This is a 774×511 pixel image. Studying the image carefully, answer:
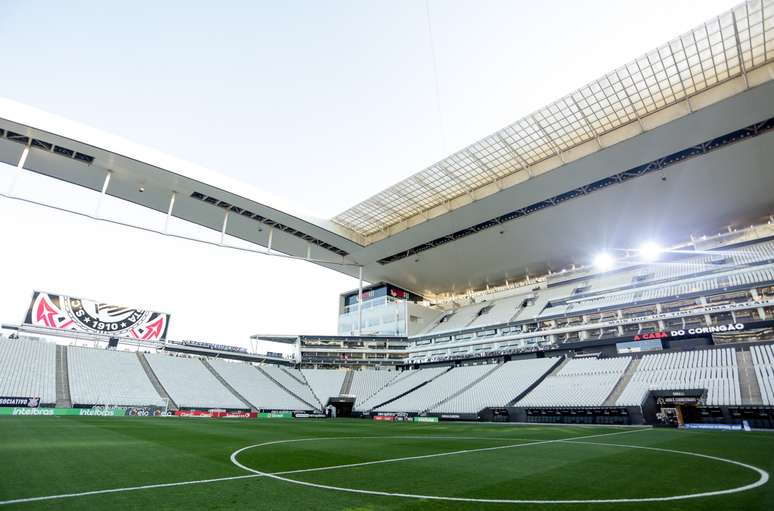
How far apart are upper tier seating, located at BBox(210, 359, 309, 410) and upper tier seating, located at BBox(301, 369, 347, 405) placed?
351cm

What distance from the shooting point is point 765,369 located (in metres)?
23.5

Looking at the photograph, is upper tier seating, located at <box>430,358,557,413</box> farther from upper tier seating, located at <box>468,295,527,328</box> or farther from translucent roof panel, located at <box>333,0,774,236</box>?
translucent roof panel, located at <box>333,0,774,236</box>

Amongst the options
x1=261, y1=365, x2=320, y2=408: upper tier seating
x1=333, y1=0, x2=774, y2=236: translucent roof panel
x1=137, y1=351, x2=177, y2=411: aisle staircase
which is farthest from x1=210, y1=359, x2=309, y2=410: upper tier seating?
x1=333, y1=0, x2=774, y2=236: translucent roof panel

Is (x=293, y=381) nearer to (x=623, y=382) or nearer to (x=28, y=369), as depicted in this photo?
(x=28, y=369)

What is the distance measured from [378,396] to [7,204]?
40143mm

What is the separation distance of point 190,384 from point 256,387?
7.55 m

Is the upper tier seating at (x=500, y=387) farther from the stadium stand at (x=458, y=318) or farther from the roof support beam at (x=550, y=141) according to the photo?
the roof support beam at (x=550, y=141)

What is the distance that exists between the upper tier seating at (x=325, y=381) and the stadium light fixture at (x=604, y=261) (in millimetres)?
36866

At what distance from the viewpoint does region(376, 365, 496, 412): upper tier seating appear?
39531 mm

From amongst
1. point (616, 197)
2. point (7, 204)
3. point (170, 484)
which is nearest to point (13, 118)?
point (7, 204)

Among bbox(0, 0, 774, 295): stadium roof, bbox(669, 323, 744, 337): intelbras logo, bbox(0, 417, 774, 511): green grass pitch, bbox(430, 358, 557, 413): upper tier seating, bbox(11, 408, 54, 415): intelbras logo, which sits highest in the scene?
bbox(0, 0, 774, 295): stadium roof

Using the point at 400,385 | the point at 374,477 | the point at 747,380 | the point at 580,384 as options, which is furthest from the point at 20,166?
the point at 747,380

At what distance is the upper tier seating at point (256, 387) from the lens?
42.7 m

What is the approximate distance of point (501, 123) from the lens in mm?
28797
